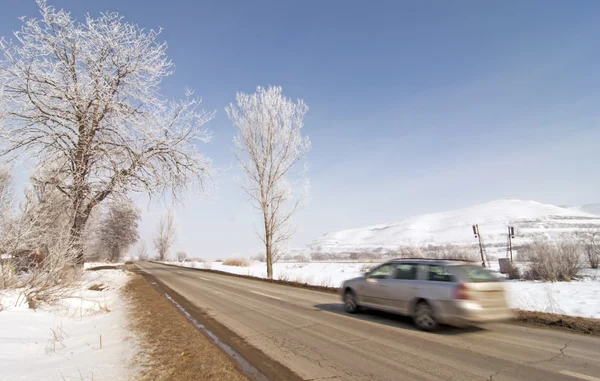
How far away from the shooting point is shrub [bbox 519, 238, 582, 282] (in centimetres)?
1644

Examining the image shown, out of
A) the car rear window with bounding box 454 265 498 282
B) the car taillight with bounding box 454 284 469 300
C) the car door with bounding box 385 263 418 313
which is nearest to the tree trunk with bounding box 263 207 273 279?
the car door with bounding box 385 263 418 313

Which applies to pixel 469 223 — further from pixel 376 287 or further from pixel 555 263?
pixel 376 287

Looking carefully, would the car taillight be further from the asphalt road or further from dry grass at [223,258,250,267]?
dry grass at [223,258,250,267]

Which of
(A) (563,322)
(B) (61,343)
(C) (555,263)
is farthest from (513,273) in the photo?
(B) (61,343)

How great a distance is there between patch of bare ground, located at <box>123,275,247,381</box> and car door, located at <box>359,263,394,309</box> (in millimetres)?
4379

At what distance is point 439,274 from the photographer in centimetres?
698

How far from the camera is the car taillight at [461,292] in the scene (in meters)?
6.29

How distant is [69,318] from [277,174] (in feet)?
49.8

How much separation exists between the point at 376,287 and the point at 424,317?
1627 millimetres

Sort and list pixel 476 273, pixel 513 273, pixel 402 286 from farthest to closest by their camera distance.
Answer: pixel 513 273, pixel 402 286, pixel 476 273

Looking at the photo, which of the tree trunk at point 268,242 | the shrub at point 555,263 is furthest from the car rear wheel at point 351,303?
the shrub at point 555,263

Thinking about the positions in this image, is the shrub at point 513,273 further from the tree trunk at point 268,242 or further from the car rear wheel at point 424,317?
the car rear wheel at point 424,317

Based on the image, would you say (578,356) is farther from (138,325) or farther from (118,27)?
(118,27)

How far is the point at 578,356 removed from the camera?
4.86 metres
